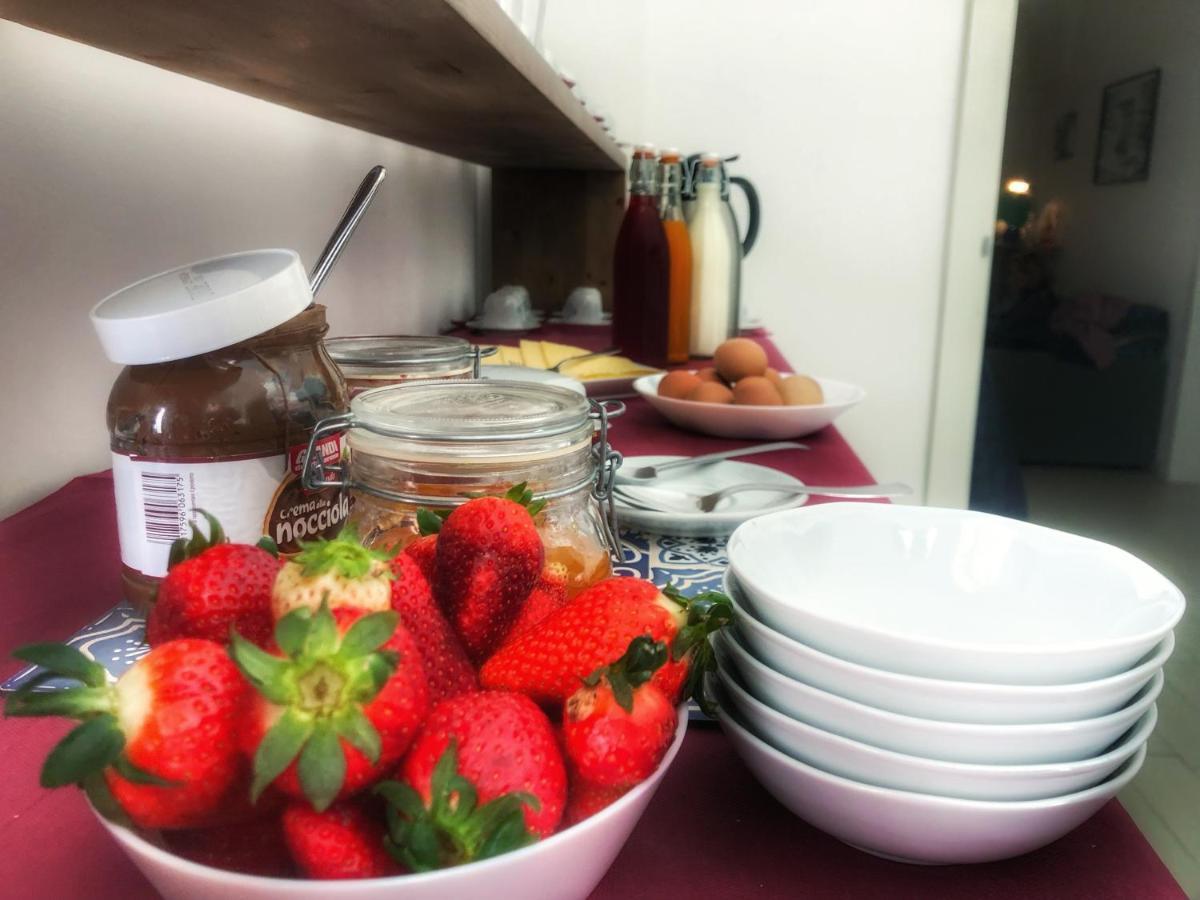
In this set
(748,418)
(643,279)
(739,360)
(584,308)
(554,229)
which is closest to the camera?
(748,418)

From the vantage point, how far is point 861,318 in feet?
8.88

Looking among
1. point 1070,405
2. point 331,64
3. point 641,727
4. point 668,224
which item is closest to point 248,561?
point 641,727

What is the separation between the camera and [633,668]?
262 mm

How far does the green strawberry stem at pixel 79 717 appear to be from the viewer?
8.5 inches

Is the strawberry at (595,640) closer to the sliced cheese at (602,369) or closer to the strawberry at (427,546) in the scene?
the strawberry at (427,546)

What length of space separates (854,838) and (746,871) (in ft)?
0.13

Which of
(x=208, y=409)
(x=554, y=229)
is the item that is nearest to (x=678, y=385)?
(x=208, y=409)

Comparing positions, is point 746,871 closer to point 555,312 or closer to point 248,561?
point 248,561

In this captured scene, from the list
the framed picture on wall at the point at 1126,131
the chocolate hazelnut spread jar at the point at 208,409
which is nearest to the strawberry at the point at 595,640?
the chocolate hazelnut spread jar at the point at 208,409

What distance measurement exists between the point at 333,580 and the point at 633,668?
89 mm

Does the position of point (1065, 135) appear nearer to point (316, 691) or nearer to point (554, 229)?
point (554, 229)

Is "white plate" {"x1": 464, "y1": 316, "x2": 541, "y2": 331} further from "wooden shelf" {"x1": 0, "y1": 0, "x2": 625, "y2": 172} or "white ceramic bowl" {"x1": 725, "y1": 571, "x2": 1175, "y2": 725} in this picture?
"white ceramic bowl" {"x1": 725, "y1": 571, "x2": 1175, "y2": 725}

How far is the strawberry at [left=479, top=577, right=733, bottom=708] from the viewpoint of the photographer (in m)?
0.28

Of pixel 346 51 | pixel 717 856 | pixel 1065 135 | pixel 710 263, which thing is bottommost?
pixel 717 856
